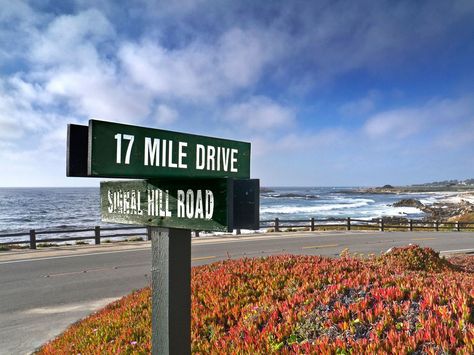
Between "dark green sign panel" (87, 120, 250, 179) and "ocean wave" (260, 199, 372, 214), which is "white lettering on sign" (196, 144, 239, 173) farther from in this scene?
"ocean wave" (260, 199, 372, 214)

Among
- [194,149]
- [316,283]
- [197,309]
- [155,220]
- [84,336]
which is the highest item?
[194,149]

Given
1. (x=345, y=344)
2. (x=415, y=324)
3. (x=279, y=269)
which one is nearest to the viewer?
(x=345, y=344)

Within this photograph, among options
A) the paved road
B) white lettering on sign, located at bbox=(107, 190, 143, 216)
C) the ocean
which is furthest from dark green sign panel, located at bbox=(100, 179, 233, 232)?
the ocean

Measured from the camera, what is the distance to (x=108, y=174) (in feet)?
6.92

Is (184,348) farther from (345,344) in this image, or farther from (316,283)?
(316,283)

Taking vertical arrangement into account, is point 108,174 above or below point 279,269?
above

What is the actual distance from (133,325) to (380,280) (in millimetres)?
3238

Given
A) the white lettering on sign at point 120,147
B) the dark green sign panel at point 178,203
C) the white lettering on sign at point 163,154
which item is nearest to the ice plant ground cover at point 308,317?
the dark green sign panel at point 178,203

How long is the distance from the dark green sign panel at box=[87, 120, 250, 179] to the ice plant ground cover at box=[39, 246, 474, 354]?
1791mm

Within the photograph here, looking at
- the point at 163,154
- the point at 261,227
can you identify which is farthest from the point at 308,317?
the point at 261,227

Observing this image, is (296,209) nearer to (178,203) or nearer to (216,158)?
(216,158)

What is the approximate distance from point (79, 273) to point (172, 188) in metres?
10.7

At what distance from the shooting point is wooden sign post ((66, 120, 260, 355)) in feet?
7.23

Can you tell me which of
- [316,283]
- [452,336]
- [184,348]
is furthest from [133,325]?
[452,336]
